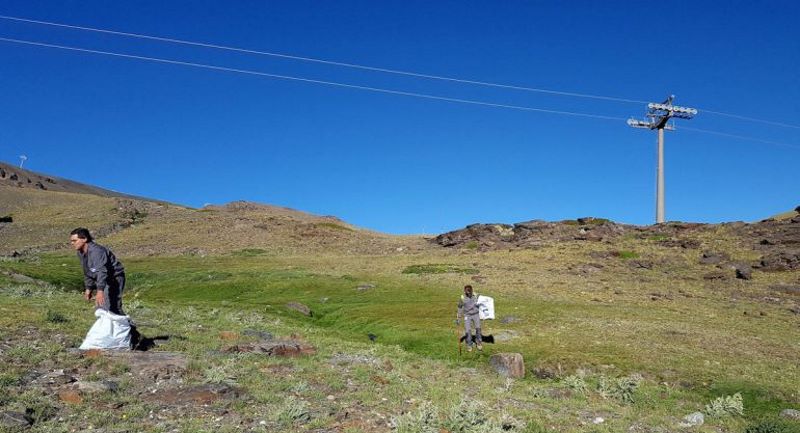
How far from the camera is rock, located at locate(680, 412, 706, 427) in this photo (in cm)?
1670

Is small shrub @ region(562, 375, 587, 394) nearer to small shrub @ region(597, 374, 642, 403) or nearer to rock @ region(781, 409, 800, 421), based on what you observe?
small shrub @ region(597, 374, 642, 403)

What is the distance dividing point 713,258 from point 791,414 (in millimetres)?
50522

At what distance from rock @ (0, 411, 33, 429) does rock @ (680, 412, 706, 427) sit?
15.7m

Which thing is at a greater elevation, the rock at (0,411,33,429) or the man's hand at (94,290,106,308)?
the man's hand at (94,290,106,308)

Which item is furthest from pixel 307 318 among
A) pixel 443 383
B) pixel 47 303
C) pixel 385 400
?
pixel 385 400

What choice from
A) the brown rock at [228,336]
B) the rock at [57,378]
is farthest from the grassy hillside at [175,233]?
the rock at [57,378]

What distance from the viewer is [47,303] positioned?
82.3 ft

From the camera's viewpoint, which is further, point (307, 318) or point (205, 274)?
point (205, 274)

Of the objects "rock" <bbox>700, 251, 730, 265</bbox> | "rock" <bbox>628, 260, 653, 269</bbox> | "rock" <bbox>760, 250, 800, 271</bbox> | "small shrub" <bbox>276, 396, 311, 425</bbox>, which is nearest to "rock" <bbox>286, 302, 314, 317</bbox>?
"small shrub" <bbox>276, 396, 311, 425</bbox>

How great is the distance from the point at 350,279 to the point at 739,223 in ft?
183

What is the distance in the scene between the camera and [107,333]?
1681 centimetres

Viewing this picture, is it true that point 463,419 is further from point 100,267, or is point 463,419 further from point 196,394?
point 100,267

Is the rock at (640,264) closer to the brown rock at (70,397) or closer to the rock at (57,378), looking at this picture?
the rock at (57,378)

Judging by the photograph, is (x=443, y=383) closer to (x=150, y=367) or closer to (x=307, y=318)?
(x=150, y=367)
